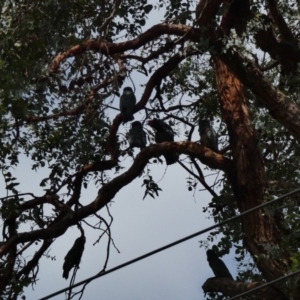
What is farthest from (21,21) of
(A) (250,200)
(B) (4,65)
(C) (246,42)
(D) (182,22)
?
(A) (250,200)

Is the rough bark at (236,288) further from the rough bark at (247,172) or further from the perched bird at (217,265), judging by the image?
the perched bird at (217,265)

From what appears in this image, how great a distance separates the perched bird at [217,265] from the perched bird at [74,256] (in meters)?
1.61

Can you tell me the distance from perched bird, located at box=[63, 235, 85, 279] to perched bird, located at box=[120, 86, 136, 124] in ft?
4.70

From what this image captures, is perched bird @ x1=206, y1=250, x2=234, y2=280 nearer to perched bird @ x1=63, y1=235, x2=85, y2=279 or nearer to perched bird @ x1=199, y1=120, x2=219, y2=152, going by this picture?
perched bird @ x1=199, y1=120, x2=219, y2=152

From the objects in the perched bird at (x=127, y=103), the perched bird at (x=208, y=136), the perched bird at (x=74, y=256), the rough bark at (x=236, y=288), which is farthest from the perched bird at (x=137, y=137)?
the rough bark at (x=236, y=288)

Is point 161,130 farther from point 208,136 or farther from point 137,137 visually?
point 208,136

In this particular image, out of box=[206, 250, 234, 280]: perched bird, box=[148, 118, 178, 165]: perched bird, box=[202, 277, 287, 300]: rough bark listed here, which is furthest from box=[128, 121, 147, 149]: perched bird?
box=[202, 277, 287, 300]: rough bark

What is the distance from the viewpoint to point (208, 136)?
927 cm

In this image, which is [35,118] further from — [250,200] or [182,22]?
[250,200]

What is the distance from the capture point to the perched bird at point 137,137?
916cm

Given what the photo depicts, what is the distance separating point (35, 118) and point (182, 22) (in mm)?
1868

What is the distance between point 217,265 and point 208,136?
1.48 m

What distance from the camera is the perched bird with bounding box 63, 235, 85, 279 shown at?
28.2 ft

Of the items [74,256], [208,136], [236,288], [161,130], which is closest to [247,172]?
[236,288]
